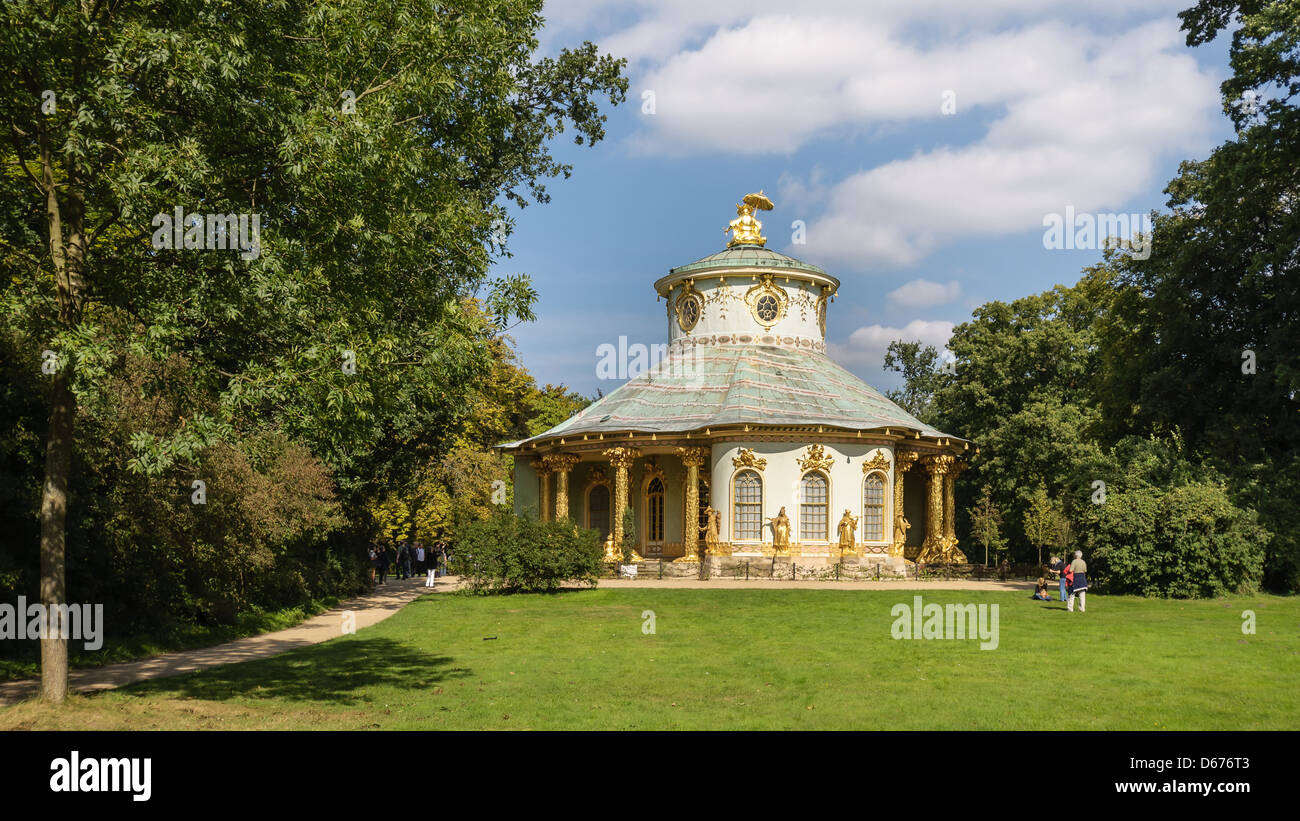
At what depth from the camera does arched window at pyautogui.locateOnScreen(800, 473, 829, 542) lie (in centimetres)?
3212

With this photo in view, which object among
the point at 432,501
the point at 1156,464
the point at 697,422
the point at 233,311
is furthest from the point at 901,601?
the point at 432,501

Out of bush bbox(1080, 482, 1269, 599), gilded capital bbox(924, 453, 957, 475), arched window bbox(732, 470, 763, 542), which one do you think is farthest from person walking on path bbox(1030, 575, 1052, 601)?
gilded capital bbox(924, 453, 957, 475)

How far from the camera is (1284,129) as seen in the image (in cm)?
2523

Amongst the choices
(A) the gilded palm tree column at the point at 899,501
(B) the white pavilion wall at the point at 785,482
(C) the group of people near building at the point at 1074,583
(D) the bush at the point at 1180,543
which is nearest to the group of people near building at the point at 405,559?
(B) the white pavilion wall at the point at 785,482

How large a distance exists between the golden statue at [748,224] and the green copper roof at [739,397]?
5.55 meters

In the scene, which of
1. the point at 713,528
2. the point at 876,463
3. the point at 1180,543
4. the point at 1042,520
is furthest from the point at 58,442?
the point at 1042,520

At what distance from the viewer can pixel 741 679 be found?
12531mm

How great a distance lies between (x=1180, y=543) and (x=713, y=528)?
1334cm

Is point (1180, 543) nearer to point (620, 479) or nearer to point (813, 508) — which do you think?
point (813, 508)

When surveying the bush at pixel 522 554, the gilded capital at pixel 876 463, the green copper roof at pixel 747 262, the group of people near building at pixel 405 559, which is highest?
the green copper roof at pixel 747 262

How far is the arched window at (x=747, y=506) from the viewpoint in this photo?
3197 cm

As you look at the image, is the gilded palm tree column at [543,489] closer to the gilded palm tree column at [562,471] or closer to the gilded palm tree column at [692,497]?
the gilded palm tree column at [562,471]

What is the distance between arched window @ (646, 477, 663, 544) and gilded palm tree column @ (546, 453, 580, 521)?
3138 millimetres
